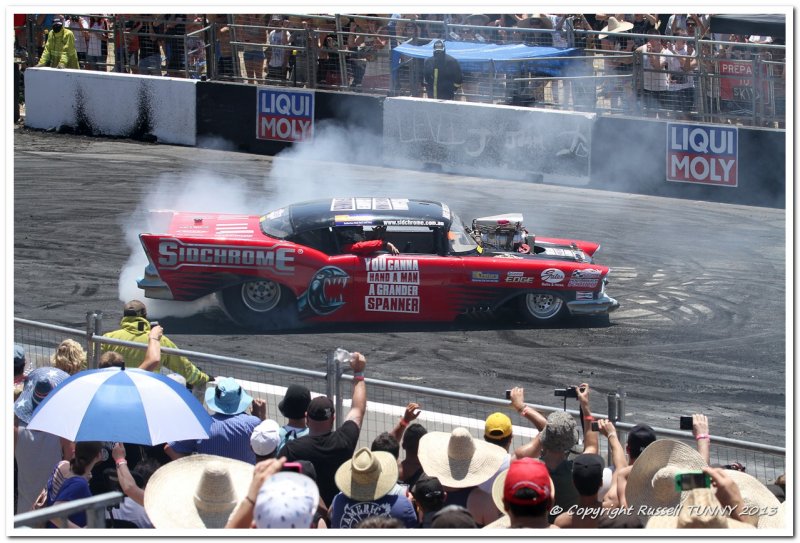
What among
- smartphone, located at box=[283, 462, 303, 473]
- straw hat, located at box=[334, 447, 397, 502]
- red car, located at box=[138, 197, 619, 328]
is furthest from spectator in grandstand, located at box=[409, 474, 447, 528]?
red car, located at box=[138, 197, 619, 328]

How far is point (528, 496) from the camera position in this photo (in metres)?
4.03

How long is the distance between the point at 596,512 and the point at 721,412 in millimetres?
4611

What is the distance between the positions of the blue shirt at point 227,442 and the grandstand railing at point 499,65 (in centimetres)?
1174

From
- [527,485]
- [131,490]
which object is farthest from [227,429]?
[527,485]

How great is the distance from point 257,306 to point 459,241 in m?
2.10

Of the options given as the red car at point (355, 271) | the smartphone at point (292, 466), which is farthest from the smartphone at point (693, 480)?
the red car at point (355, 271)

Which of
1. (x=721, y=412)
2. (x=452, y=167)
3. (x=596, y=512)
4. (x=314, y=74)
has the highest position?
(x=314, y=74)

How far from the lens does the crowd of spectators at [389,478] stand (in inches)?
160

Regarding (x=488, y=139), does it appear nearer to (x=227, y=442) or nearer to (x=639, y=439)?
(x=227, y=442)

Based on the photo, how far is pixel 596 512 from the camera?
455 centimetres
